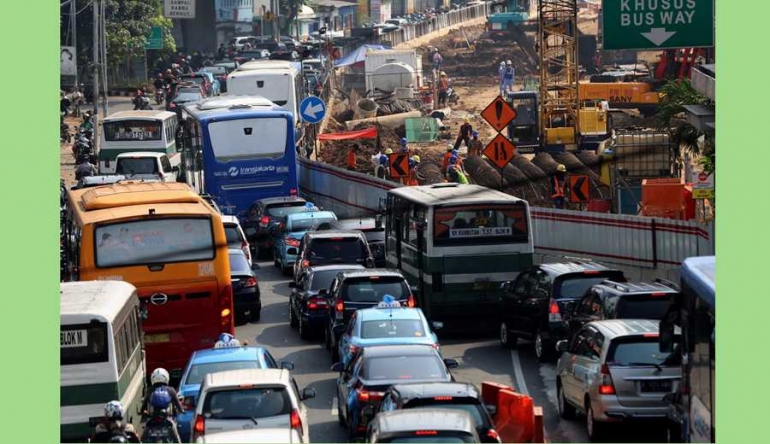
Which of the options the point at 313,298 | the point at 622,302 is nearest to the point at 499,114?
the point at 313,298

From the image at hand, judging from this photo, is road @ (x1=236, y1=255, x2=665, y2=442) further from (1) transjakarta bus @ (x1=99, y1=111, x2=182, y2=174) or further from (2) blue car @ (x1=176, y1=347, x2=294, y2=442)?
(1) transjakarta bus @ (x1=99, y1=111, x2=182, y2=174)

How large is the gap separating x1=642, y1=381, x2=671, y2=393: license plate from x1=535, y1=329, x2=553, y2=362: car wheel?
619cm

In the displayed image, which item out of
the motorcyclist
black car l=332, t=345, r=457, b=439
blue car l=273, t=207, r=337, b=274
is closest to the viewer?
the motorcyclist

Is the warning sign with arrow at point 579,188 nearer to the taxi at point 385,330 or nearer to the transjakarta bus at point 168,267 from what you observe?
the taxi at point 385,330

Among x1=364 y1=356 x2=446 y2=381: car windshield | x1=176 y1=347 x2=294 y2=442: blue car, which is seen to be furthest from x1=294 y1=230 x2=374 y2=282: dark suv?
x1=364 y1=356 x2=446 y2=381: car windshield

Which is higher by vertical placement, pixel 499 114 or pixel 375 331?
pixel 499 114

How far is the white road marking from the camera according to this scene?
21.6 metres

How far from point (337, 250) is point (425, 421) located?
54.5 feet

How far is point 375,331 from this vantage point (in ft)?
69.3

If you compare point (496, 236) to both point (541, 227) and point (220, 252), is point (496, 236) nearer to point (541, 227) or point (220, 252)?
point (220, 252)

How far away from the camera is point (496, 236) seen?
2578 cm

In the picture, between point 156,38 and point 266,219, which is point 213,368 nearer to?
point 266,219

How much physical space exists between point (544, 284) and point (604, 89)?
152 feet

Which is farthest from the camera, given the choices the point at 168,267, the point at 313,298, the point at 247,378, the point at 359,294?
the point at 313,298
